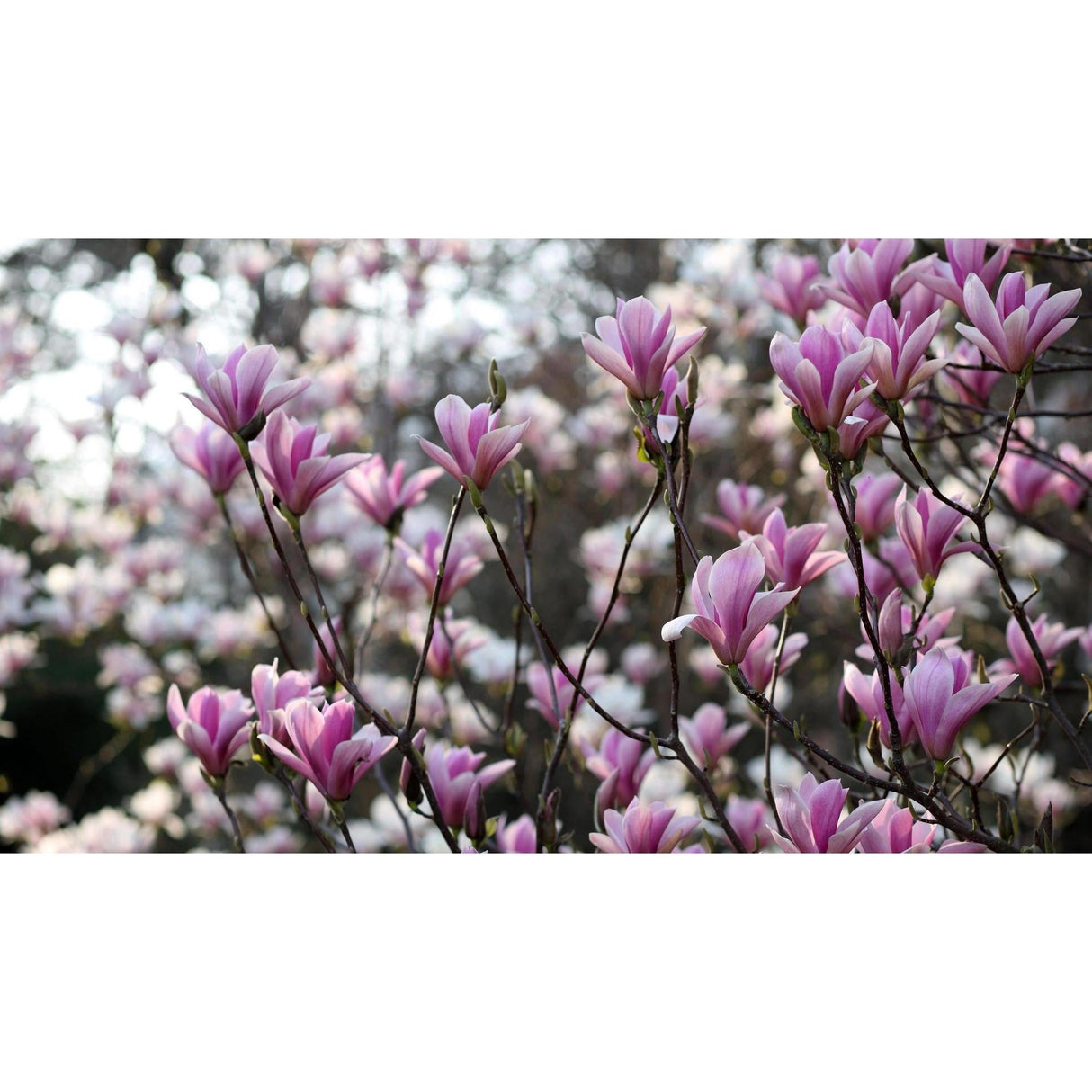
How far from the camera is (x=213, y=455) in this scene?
2.77ft

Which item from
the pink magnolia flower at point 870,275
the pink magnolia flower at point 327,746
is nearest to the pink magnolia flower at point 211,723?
the pink magnolia flower at point 327,746

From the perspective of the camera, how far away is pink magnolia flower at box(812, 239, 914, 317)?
74cm

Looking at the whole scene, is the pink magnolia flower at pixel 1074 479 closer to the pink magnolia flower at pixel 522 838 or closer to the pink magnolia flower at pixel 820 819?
the pink magnolia flower at pixel 820 819

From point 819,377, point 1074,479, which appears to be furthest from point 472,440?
point 1074,479

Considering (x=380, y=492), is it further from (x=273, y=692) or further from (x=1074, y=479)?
(x=1074, y=479)

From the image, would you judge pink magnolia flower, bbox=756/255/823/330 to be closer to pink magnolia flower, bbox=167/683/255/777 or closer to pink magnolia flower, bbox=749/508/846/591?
Result: pink magnolia flower, bbox=749/508/846/591

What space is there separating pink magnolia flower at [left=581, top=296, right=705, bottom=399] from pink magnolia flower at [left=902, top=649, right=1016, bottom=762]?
256 millimetres

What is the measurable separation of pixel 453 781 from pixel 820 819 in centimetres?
29

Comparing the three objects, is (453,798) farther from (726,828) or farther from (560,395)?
(560,395)

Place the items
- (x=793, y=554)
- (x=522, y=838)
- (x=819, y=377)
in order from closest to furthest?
(x=819, y=377), (x=793, y=554), (x=522, y=838)

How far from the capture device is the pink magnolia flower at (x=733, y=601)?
0.56 metres
